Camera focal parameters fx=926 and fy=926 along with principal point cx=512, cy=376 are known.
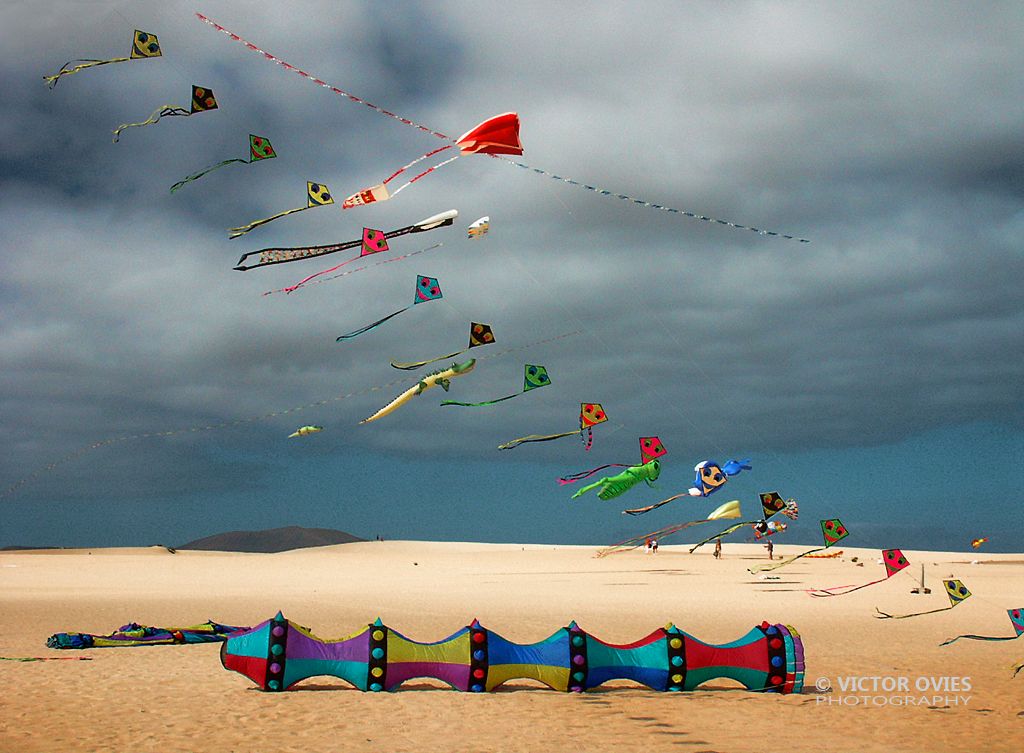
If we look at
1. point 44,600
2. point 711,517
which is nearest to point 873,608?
point 711,517

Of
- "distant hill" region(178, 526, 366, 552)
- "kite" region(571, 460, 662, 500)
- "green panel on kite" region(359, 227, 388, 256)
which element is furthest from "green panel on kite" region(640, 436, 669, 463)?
"distant hill" region(178, 526, 366, 552)

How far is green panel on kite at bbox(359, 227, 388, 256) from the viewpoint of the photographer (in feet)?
51.9

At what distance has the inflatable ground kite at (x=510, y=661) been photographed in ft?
40.1

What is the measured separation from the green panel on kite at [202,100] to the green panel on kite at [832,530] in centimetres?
1430

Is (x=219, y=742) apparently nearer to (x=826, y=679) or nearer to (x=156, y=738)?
(x=156, y=738)

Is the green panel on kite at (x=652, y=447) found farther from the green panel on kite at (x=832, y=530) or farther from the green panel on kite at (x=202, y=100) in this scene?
the green panel on kite at (x=202, y=100)

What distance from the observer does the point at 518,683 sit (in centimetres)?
1332

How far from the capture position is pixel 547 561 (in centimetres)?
4988

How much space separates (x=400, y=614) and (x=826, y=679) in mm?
11501

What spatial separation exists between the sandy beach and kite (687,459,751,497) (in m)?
2.97

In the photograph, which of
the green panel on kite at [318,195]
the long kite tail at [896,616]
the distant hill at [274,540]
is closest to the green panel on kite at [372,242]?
the green panel on kite at [318,195]

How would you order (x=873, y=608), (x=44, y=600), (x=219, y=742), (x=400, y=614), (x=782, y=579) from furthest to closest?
(x=782, y=579)
(x=44, y=600)
(x=873, y=608)
(x=400, y=614)
(x=219, y=742)

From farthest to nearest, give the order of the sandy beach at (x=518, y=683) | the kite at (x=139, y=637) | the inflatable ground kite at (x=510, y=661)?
the kite at (x=139, y=637)
the inflatable ground kite at (x=510, y=661)
the sandy beach at (x=518, y=683)

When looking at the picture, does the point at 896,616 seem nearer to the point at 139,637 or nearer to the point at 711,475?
the point at 711,475
